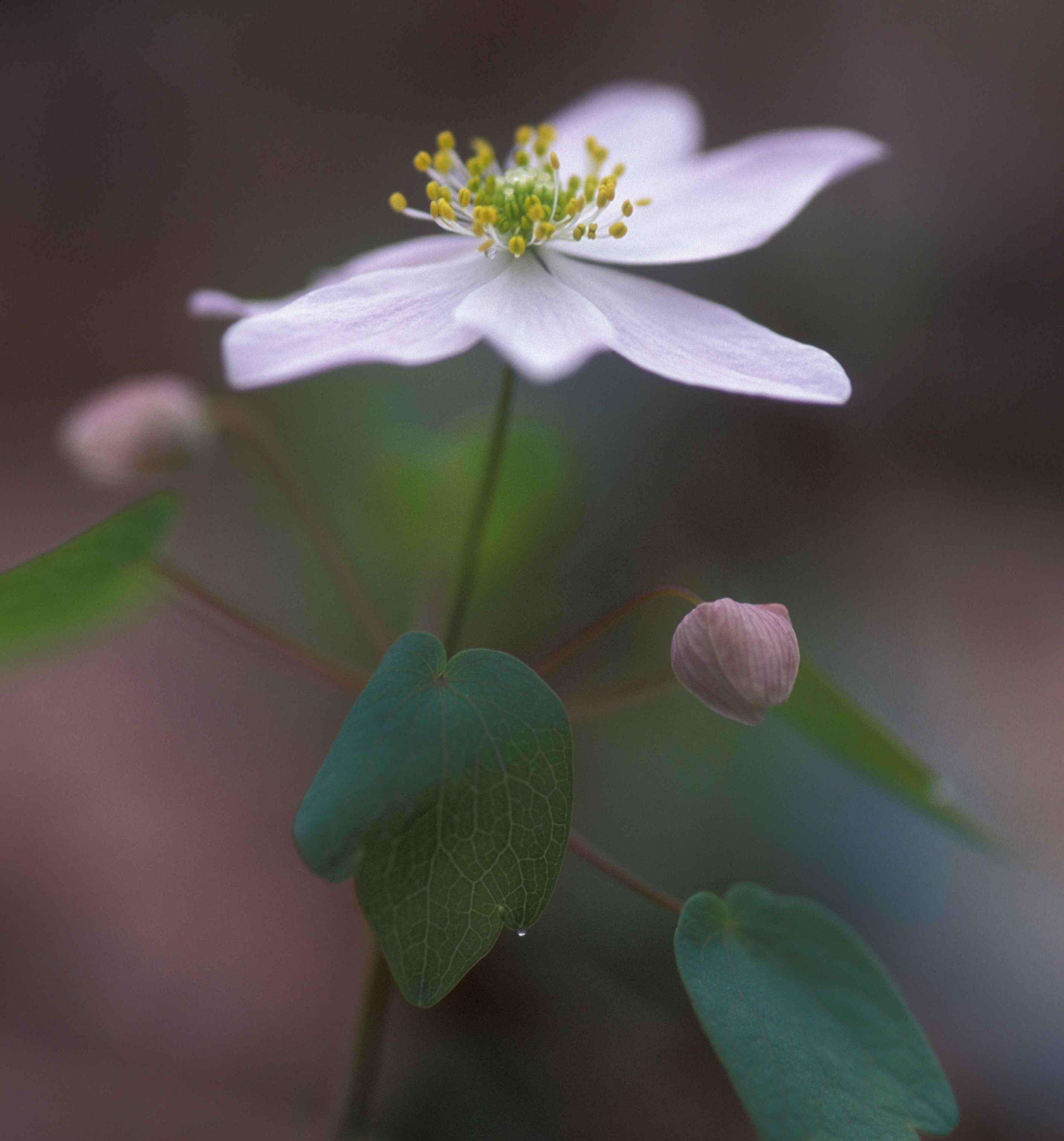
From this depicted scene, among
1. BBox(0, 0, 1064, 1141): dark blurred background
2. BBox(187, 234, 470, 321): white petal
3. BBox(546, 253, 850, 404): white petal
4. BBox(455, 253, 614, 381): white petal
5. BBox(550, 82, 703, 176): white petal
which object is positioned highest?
BBox(550, 82, 703, 176): white petal

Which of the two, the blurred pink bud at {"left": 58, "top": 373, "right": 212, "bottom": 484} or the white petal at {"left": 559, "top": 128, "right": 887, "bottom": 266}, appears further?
the blurred pink bud at {"left": 58, "top": 373, "right": 212, "bottom": 484}

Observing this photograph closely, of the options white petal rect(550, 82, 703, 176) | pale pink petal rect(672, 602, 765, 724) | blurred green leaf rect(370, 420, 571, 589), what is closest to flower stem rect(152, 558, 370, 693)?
pale pink petal rect(672, 602, 765, 724)

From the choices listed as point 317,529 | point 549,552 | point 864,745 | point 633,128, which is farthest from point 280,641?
point 549,552

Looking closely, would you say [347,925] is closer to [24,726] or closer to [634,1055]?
[634,1055]

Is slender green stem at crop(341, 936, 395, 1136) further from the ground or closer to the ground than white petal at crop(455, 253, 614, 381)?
closer to the ground

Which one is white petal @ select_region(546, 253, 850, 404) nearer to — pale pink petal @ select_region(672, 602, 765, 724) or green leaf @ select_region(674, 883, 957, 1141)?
pale pink petal @ select_region(672, 602, 765, 724)

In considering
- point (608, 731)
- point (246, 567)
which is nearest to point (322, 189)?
point (246, 567)

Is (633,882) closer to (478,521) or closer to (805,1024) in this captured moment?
(805,1024)

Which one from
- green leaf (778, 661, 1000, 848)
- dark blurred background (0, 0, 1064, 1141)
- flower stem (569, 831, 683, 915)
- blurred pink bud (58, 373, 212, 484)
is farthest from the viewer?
dark blurred background (0, 0, 1064, 1141)
